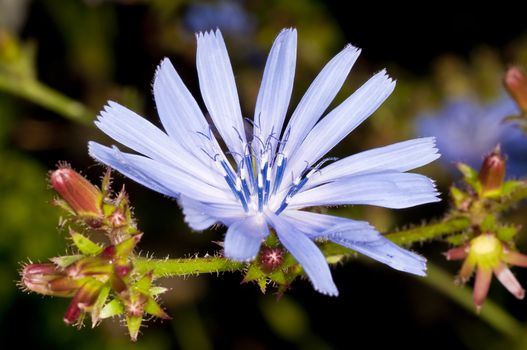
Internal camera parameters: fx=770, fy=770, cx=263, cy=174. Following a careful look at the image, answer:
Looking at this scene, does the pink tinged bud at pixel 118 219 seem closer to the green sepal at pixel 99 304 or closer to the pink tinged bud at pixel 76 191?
the pink tinged bud at pixel 76 191

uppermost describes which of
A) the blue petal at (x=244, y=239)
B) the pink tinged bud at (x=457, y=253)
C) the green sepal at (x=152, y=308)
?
the pink tinged bud at (x=457, y=253)

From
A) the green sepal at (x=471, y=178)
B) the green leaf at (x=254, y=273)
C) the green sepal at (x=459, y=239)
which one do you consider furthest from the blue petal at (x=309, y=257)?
the green sepal at (x=471, y=178)

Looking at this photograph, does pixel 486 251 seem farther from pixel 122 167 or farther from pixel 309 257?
pixel 122 167

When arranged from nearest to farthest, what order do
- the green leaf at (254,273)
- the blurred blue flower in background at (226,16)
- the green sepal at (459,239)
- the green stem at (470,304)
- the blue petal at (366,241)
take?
1. the blue petal at (366,241)
2. the green leaf at (254,273)
3. the green sepal at (459,239)
4. the green stem at (470,304)
5. the blurred blue flower in background at (226,16)

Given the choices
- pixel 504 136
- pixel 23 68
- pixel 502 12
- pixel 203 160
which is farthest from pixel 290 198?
pixel 502 12

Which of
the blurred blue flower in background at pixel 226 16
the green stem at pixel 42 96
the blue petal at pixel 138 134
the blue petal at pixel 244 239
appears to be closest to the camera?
the blue petal at pixel 244 239

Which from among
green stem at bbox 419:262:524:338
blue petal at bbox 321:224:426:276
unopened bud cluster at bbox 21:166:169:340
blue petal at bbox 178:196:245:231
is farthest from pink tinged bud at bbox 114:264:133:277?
green stem at bbox 419:262:524:338

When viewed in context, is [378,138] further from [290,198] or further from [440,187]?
[290,198]
